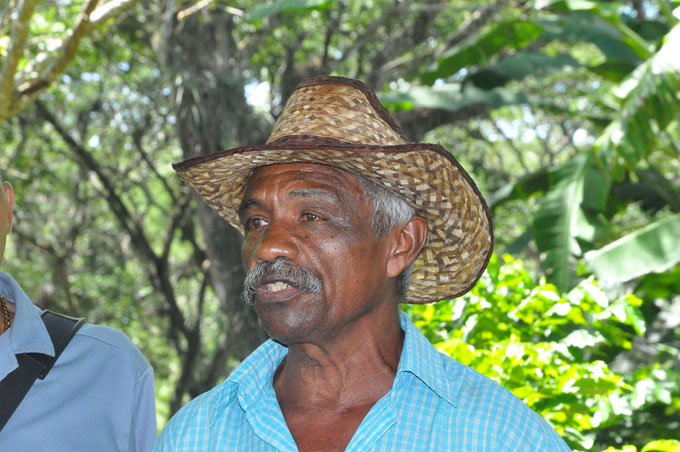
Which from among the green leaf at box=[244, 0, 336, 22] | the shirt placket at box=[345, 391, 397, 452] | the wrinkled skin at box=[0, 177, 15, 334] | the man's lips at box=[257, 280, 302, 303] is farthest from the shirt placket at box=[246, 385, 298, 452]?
the green leaf at box=[244, 0, 336, 22]

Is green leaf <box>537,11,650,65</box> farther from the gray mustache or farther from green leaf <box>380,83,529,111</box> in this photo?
the gray mustache

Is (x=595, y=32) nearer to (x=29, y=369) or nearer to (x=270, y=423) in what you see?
(x=270, y=423)

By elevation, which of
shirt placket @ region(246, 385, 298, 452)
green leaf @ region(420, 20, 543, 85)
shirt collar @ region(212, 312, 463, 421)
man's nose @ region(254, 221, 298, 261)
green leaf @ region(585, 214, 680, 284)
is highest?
green leaf @ region(420, 20, 543, 85)

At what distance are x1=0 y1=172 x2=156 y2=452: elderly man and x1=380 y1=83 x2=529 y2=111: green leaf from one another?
364cm

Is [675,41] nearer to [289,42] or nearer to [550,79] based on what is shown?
[289,42]

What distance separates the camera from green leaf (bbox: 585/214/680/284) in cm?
429

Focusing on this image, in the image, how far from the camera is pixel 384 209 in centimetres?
204

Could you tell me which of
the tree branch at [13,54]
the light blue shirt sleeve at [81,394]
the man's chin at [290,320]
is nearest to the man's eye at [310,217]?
the man's chin at [290,320]

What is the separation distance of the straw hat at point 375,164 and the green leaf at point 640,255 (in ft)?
7.48

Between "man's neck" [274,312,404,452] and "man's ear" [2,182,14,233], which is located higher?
"man's ear" [2,182,14,233]

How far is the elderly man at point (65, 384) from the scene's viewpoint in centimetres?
205

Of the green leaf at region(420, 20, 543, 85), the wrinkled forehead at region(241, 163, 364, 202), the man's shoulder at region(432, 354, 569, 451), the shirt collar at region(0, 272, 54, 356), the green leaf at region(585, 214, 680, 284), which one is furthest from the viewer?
the green leaf at region(420, 20, 543, 85)

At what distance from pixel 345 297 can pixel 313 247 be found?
0.15m

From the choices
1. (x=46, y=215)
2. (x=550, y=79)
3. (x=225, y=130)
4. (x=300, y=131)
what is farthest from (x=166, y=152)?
(x=300, y=131)
